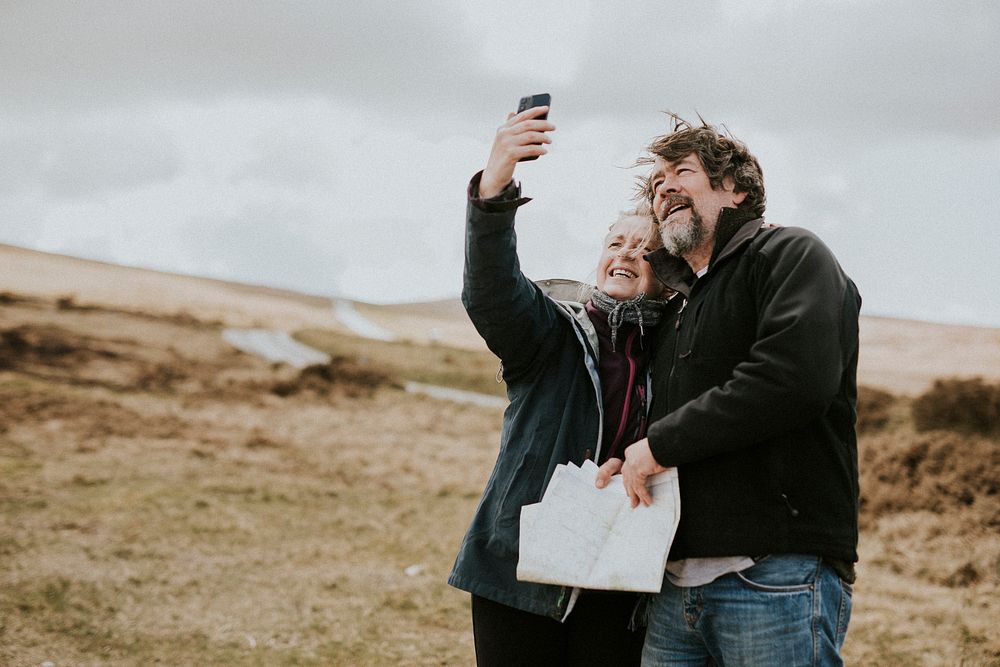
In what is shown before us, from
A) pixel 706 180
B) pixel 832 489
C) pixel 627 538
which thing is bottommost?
pixel 627 538

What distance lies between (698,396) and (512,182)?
30.1 inches

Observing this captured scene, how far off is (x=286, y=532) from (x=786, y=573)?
7774mm

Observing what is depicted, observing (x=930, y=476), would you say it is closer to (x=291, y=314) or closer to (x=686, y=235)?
(x=686, y=235)

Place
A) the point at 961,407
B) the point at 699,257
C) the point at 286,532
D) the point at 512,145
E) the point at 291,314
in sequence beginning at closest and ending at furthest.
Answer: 1. the point at 512,145
2. the point at 699,257
3. the point at 286,532
4. the point at 961,407
5. the point at 291,314

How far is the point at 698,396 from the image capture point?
83.7 inches

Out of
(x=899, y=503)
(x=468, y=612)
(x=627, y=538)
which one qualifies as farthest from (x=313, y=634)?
(x=899, y=503)

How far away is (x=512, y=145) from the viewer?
218 centimetres

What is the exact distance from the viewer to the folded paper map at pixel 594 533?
2.11m

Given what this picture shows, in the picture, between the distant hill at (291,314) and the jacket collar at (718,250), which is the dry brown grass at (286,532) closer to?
the jacket collar at (718,250)

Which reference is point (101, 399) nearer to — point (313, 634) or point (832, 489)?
point (313, 634)

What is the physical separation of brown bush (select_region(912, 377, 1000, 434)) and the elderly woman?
12112 mm

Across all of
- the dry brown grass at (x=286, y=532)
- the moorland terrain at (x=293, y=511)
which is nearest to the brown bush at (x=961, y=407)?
the moorland terrain at (x=293, y=511)

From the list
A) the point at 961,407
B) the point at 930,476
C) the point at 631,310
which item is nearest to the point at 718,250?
the point at 631,310

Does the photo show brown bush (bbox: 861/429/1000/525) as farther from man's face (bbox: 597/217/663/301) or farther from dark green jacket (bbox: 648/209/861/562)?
dark green jacket (bbox: 648/209/861/562)
